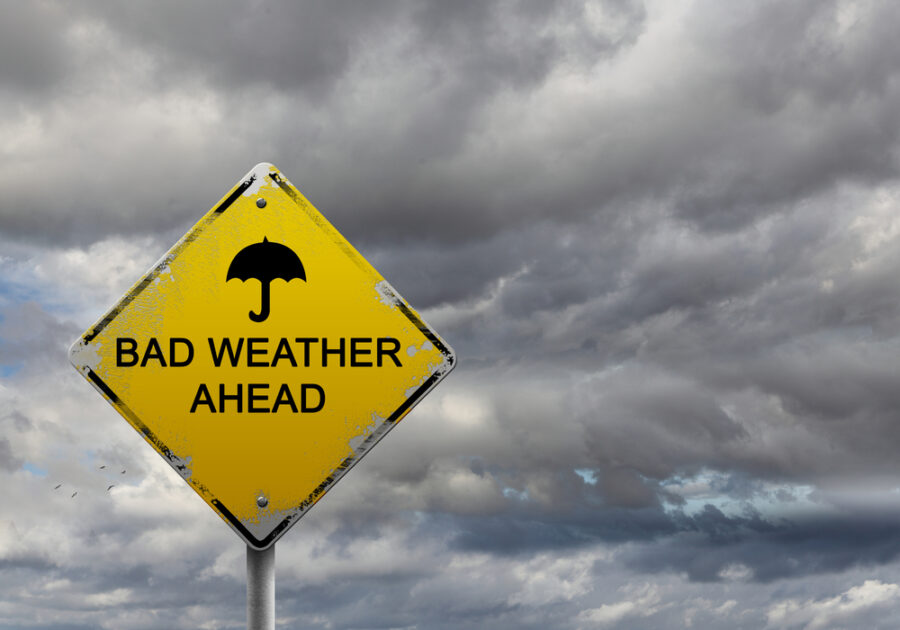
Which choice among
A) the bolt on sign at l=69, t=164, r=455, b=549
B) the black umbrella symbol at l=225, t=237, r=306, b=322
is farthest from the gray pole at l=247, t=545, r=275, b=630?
the black umbrella symbol at l=225, t=237, r=306, b=322

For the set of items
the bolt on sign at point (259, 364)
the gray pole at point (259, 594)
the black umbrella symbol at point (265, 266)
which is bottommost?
the gray pole at point (259, 594)

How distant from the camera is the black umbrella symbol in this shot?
4.43 metres

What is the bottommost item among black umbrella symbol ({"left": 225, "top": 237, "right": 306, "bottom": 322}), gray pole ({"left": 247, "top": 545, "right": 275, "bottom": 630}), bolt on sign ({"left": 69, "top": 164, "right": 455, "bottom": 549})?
gray pole ({"left": 247, "top": 545, "right": 275, "bottom": 630})

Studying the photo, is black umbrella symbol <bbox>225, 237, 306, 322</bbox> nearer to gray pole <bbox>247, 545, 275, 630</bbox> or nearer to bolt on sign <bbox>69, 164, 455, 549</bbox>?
bolt on sign <bbox>69, 164, 455, 549</bbox>

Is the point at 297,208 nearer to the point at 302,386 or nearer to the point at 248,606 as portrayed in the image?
the point at 302,386

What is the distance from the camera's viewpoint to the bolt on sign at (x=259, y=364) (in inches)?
170

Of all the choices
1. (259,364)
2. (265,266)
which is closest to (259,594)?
(259,364)

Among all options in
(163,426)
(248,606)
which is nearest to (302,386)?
(163,426)

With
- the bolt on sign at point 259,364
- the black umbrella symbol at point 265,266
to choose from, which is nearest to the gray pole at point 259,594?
the bolt on sign at point 259,364

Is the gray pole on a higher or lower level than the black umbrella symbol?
lower

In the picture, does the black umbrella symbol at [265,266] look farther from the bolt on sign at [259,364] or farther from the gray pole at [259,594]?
the gray pole at [259,594]

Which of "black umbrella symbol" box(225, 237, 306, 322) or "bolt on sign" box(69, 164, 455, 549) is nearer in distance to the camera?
"bolt on sign" box(69, 164, 455, 549)

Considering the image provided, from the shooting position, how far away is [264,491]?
4293 mm

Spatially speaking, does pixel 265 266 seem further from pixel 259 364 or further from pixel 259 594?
pixel 259 594
